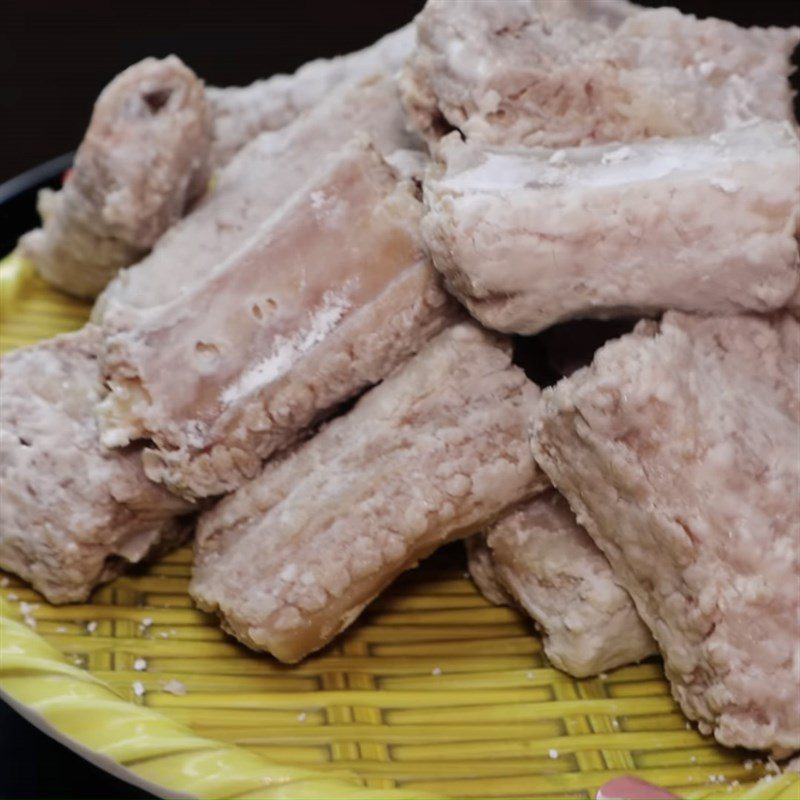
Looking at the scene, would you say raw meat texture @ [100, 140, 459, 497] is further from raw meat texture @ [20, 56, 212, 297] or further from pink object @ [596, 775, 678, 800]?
pink object @ [596, 775, 678, 800]

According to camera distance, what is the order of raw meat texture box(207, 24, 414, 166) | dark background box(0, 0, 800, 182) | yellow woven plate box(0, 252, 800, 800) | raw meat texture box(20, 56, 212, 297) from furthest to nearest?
dark background box(0, 0, 800, 182), raw meat texture box(207, 24, 414, 166), raw meat texture box(20, 56, 212, 297), yellow woven plate box(0, 252, 800, 800)

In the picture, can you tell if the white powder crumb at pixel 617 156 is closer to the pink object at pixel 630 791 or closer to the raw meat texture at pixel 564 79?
the raw meat texture at pixel 564 79

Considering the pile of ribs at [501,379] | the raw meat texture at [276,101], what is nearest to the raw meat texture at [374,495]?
the pile of ribs at [501,379]

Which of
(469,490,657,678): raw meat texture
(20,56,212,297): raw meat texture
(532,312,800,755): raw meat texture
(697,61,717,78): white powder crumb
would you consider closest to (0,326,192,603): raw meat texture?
(20,56,212,297): raw meat texture

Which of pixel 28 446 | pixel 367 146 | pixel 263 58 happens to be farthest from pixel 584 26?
pixel 263 58

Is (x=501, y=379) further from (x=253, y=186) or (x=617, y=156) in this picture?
(x=253, y=186)

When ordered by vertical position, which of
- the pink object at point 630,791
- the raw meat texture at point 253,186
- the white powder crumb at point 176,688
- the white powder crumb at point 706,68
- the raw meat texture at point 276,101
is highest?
the white powder crumb at point 706,68
